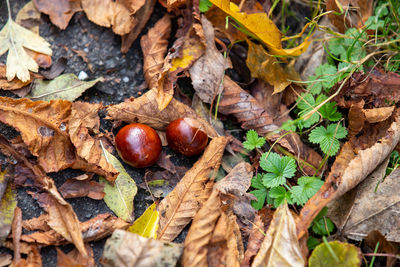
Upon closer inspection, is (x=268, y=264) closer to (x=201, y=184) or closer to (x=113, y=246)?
(x=201, y=184)

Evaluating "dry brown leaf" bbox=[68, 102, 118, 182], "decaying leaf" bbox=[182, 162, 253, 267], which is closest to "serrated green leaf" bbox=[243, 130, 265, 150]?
"decaying leaf" bbox=[182, 162, 253, 267]

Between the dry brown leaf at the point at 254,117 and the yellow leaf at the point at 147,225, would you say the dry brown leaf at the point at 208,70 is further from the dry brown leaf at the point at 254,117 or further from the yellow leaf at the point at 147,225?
the yellow leaf at the point at 147,225

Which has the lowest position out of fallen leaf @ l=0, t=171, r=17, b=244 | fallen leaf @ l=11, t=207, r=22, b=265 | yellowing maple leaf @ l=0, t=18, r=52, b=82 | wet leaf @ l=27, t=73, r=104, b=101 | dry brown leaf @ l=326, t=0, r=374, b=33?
fallen leaf @ l=11, t=207, r=22, b=265

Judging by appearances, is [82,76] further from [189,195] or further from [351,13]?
[351,13]

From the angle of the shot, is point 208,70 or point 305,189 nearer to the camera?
point 305,189

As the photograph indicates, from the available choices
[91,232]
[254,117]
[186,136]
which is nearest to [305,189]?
[254,117]

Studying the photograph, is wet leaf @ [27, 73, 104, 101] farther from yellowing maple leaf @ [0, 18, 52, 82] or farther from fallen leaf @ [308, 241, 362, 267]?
fallen leaf @ [308, 241, 362, 267]
